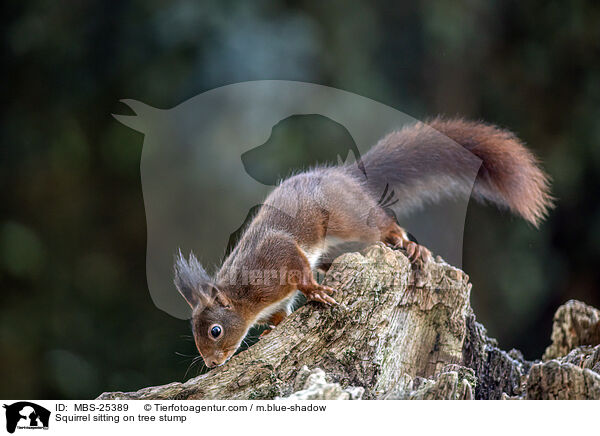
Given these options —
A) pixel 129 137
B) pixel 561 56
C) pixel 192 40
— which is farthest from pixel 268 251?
pixel 561 56

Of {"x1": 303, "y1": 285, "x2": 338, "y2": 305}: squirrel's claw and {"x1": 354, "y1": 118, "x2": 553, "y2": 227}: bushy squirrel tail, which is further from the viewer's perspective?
{"x1": 354, "y1": 118, "x2": 553, "y2": 227}: bushy squirrel tail

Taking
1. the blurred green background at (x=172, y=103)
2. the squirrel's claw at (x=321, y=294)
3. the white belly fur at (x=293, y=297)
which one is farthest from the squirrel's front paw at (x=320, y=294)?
the blurred green background at (x=172, y=103)

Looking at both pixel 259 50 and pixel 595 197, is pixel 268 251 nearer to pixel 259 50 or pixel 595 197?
pixel 259 50

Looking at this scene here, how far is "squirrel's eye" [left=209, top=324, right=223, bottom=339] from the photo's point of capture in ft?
5.09

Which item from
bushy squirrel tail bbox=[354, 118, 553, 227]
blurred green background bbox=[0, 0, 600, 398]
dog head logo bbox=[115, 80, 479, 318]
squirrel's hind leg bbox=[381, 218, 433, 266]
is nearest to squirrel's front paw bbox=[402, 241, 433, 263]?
squirrel's hind leg bbox=[381, 218, 433, 266]

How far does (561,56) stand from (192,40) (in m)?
1.26

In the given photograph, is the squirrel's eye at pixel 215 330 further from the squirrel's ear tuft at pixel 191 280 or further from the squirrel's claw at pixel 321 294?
the squirrel's claw at pixel 321 294

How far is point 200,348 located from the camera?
1559 millimetres

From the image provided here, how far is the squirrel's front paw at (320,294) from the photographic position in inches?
54.0

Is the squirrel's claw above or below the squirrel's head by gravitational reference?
above

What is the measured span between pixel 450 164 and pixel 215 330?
0.89 m
